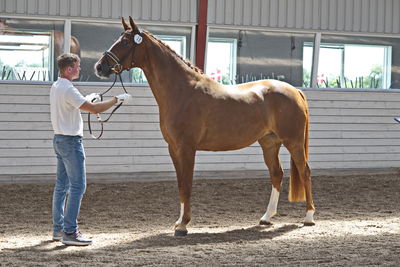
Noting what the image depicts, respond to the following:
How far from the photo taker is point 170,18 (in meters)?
10.5

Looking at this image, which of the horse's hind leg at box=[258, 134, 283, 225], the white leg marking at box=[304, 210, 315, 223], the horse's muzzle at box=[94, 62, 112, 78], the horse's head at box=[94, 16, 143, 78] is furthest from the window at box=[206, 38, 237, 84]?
→ the horse's muzzle at box=[94, 62, 112, 78]

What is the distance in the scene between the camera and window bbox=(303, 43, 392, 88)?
1153 cm

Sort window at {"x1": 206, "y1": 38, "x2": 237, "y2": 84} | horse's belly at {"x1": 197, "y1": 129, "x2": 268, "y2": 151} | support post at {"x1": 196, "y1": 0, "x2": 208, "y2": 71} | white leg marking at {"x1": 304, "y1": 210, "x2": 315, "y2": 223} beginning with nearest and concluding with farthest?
horse's belly at {"x1": 197, "y1": 129, "x2": 268, "y2": 151} < white leg marking at {"x1": 304, "y1": 210, "x2": 315, "y2": 223} < support post at {"x1": 196, "y1": 0, "x2": 208, "y2": 71} < window at {"x1": 206, "y1": 38, "x2": 237, "y2": 84}

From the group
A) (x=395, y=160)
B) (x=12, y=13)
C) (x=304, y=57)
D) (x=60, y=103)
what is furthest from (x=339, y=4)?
(x=60, y=103)

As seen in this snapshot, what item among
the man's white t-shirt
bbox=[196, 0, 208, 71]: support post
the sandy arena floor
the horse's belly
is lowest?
the sandy arena floor

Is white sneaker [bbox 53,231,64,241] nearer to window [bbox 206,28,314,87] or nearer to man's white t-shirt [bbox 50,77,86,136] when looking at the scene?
man's white t-shirt [bbox 50,77,86,136]

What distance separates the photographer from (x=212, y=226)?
23.8ft

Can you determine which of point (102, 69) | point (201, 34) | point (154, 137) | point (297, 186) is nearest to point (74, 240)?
point (102, 69)

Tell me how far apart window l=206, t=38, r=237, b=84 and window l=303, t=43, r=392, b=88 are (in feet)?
3.64

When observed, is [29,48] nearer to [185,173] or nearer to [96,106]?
[185,173]

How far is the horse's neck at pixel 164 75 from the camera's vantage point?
6848 mm

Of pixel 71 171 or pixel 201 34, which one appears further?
pixel 201 34

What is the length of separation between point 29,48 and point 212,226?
405 cm

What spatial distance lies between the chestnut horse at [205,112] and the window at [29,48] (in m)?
3.48
